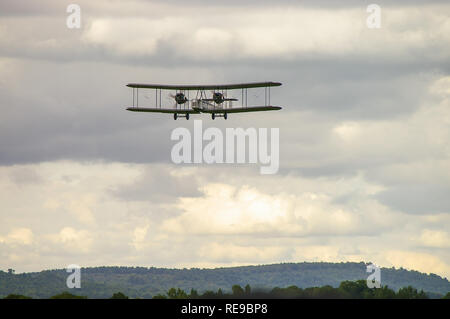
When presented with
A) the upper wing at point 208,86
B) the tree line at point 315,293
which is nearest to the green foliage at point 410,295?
the tree line at point 315,293

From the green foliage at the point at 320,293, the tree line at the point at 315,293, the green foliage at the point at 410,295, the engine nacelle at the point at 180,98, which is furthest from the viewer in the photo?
the green foliage at the point at 410,295

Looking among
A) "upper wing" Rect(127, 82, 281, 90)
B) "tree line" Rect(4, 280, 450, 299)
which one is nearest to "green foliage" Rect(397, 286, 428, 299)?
"tree line" Rect(4, 280, 450, 299)

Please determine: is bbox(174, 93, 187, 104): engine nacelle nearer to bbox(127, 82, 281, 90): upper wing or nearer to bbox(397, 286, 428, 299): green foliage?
bbox(127, 82, 281, 90): upper wing

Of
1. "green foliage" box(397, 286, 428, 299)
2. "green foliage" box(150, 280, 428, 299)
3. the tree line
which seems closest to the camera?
the tree line

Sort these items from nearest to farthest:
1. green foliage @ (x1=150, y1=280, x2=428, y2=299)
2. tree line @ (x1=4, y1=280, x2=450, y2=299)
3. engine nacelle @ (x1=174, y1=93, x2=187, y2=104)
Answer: tree line @ (x1=4, y1=280, x2=450, y2=299) → green foliage @ (x1=150, y1=280, x2=428, y2=299) → engine nacelle @ (x1=174, y1=93, x2=187, y2=104)

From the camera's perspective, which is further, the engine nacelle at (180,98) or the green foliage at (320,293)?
the engine nacelle at (180,98)

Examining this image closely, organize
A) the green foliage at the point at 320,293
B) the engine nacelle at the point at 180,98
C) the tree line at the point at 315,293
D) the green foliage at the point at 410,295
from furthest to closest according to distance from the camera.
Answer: the green foliage at the point at 410,295
the engine nacelle at the point at 180,98
the green foliage at the point at 320,293
the tree line at the point at 315,293

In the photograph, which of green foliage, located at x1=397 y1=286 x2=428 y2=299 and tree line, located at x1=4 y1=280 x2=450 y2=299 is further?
green foliage, located at x1=397 y1=286 x2=428 y2=299

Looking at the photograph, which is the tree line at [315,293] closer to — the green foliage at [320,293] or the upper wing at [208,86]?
the green foliage at [320,293]
